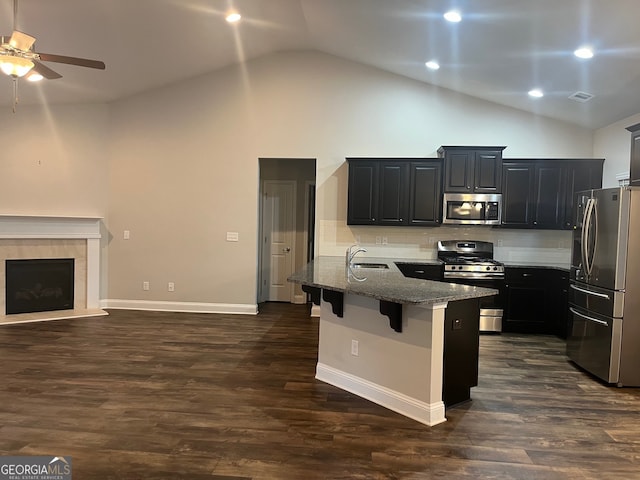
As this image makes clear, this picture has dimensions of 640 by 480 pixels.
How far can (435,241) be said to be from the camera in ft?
20.2

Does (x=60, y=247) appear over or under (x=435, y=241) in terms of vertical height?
under

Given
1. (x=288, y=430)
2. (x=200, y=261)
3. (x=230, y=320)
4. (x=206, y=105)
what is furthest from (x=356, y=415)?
(x=206, y=105)

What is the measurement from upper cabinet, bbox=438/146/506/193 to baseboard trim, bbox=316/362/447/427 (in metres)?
3.19

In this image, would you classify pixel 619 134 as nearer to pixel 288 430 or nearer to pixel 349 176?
pixel 349 176

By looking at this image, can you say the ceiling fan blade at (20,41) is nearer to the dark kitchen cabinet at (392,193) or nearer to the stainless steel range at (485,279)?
the dark kitchen cabinet at (392,193)

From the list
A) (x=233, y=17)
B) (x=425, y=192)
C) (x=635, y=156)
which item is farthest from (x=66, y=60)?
(x=635, y=156)

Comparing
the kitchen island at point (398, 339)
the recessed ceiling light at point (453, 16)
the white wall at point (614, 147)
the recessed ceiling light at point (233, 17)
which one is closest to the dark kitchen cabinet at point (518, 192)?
the white wall at point (614, 147)

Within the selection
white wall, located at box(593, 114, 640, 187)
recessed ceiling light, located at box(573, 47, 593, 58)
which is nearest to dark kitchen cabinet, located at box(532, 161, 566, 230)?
white wall, located at box(593, 114, 640, 187)

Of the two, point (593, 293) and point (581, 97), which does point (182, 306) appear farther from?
point (581, 97)

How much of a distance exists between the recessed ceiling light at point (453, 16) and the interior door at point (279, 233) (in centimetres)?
393

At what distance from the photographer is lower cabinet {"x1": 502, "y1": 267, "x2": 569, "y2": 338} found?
5.48 meters

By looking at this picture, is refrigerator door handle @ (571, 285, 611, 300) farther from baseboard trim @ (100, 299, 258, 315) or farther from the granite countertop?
baseboard trim @ (100, 299, 258, 315)

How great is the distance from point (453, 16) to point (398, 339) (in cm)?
298

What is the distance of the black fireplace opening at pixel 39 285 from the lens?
593cm
